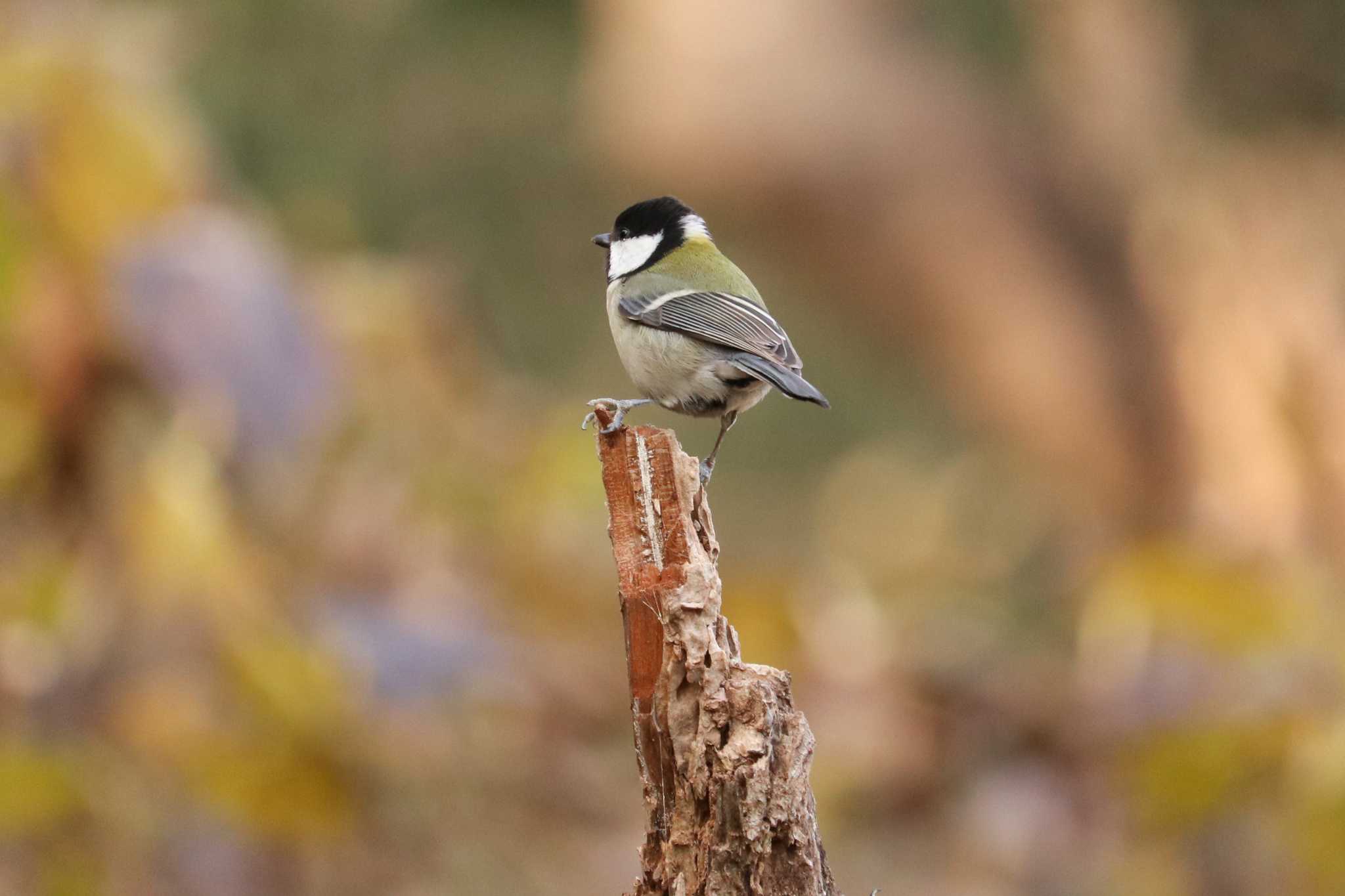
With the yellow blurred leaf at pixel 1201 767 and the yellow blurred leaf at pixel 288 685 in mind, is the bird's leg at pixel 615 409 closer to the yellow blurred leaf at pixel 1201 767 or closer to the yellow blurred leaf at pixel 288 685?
the yellow blurred leaf at pixel 288 685

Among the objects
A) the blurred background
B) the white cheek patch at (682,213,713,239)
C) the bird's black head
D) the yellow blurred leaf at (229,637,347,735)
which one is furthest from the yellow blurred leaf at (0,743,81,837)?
the white cheek patch at (682,213,713,239)

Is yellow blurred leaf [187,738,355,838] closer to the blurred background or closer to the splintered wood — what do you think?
the blurred background

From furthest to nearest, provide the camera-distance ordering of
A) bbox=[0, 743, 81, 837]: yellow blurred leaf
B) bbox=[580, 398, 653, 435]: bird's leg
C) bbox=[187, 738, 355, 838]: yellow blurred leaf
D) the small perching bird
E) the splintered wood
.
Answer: bbox=[187, 738, 355, 838]: yellow blurred leaf, bbox=[0, 743, 81, 837]: yellow blurred leaf, the small perching bird, bbox=[580, 398, 653, 435]: bird's leg, the splintered wood

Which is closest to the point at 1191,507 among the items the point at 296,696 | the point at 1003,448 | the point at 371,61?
the point at 1003,448

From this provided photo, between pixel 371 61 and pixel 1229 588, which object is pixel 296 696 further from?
pixel 371 61

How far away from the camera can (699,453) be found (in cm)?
628

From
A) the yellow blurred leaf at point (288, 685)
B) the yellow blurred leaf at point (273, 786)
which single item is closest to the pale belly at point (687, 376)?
the yellow blurred leaf at point (288, 685)

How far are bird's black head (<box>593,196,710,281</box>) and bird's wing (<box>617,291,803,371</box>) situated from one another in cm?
19

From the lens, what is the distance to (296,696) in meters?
2.94

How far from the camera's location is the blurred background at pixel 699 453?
302cm

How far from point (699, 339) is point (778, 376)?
0.17 meters

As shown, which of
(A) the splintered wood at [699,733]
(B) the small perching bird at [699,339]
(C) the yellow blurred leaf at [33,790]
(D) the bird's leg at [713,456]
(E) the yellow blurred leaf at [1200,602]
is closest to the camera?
(A) the splintered wood at [699,733]

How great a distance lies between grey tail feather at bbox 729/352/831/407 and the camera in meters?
1.83

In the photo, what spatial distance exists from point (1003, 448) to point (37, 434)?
3.35 metres
